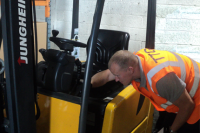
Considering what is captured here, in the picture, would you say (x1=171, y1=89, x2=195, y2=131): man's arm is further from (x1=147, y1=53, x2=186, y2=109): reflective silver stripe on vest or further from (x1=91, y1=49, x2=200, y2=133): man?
(x1=147, y1=53, x2=186, y2=109): reflective silver stripe on vest

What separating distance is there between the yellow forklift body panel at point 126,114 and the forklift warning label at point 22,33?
0.63 metres

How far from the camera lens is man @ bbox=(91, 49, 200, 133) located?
1215 mm

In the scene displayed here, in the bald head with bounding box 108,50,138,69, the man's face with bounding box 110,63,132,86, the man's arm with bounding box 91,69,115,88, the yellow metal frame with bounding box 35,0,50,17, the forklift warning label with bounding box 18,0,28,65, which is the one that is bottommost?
the man's arm with bounding box 91,69,115,88

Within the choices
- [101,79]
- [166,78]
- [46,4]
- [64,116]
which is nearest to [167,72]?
[166,78]

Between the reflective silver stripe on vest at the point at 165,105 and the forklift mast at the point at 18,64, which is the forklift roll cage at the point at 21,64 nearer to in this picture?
the forklift mast at the point at 18,64

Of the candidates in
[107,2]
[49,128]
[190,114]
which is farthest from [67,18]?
[190,114]

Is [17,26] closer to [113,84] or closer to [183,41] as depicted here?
[113,84]

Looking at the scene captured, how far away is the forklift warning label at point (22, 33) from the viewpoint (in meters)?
0.99

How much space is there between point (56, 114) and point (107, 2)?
215 centimetres

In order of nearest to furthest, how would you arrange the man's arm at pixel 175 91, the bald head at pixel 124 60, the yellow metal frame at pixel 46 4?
the man's arm at pixel 175 91, the bald head at pixel 124 60, the yellow metal frame at pixel 46 4

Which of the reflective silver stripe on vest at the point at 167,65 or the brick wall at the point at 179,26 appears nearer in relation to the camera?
the reflective silver stripe on vest at the point at 167,65

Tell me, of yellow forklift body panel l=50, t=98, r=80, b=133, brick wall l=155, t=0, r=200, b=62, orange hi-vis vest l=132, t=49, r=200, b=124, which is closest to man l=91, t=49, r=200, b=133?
orange hi-vis vest l=132, t=49, r=200, b=124

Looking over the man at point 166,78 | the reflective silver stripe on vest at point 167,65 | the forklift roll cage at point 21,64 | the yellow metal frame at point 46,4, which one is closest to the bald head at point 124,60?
the man at point 166,78

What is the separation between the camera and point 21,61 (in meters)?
1.02
